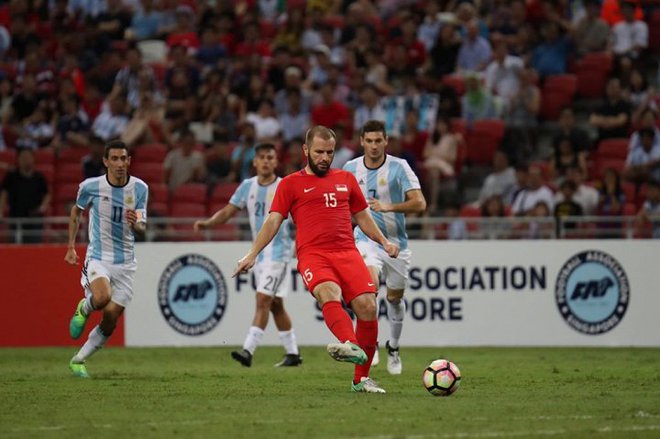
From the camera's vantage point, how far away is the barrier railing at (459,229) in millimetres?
19844

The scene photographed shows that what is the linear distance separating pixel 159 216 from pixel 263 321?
6804 millimetres

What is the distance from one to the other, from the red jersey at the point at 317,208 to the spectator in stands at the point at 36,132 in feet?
45.5

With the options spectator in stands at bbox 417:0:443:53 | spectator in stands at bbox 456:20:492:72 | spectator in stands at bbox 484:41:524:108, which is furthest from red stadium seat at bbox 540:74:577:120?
spectator in stands at bbox 417:0:443:53

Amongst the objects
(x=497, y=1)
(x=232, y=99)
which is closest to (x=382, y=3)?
(x=497, y=1)

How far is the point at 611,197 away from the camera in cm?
2058

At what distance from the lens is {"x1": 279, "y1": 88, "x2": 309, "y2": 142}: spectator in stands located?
2445cm

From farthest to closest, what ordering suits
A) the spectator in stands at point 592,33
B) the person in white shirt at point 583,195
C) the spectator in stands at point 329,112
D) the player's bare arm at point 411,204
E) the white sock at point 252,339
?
the spectator in stands at point 592,33 < the spectator in stands at point 329,112 < the person in white shirt at point 583,195 < the white sock at point 252,339 < the player's bare arm at point 411,204

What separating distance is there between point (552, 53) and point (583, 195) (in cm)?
448

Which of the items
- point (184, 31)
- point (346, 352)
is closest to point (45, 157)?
point (184, 31)

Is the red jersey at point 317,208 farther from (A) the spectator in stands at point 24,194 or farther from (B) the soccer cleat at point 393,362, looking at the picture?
(A) the spectator in stands at point 24,194

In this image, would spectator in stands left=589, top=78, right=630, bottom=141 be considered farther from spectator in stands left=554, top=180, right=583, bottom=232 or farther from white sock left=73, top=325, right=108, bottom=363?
white sock left=73, top=325, right=108, bottom=363

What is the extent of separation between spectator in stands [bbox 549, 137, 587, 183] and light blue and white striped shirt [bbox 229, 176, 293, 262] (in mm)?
6593

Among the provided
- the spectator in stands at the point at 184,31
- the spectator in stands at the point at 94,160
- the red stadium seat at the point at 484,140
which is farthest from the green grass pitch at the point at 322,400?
the spectator in stands at the point at 184,31

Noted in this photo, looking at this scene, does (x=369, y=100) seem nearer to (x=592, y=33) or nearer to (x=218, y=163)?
(x=218, y=163)
